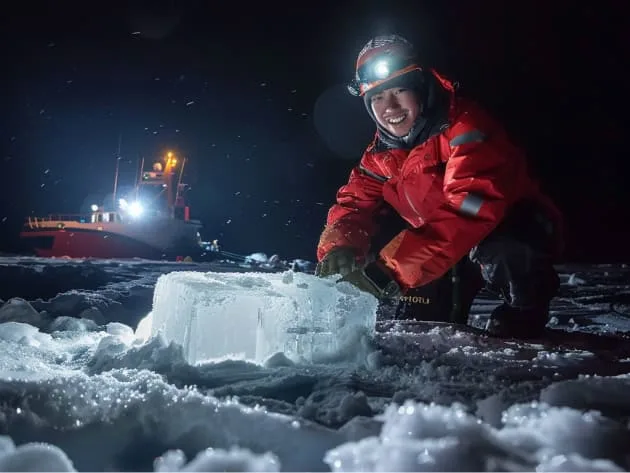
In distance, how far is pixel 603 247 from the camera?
21797 mm

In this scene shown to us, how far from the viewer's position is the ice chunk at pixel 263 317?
6.36 feet

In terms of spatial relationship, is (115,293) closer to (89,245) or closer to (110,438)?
(110,438)

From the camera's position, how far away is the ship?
49.9ft

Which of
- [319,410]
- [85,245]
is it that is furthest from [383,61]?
[85,245]

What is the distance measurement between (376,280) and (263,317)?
1.59 feet

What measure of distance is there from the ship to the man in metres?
13.6

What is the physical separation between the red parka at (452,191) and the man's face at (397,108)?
0.42ft

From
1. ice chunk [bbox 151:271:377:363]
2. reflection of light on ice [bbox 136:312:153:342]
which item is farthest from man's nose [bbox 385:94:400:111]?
reflection of light on ice [bbox 136:312:153:342]

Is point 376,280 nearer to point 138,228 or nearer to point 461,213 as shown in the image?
point 461,213

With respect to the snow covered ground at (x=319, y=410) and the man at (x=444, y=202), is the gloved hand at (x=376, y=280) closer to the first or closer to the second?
the man at (x=444, y=202)

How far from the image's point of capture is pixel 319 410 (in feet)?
4.61

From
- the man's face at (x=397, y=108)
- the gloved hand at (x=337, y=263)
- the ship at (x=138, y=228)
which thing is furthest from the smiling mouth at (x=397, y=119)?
the ship at (x=138, y=228)

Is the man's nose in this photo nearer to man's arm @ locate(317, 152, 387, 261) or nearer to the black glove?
man's arm @ locate(317, 152, 387, 261)

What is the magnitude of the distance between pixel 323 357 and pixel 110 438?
90cm
